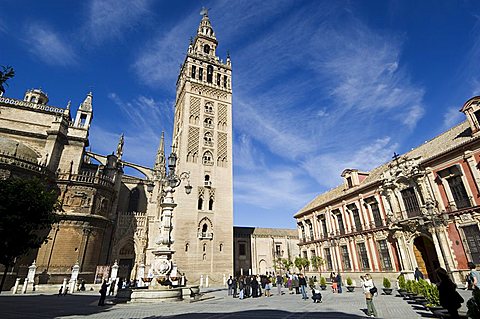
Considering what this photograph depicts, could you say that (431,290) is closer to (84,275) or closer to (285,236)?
(84,275)

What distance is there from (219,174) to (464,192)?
25015 millimetres

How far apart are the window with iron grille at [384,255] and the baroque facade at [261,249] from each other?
1995 centimetres

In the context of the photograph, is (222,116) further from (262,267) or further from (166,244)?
(166,244)

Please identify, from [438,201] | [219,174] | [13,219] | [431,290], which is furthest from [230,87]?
[431,290]

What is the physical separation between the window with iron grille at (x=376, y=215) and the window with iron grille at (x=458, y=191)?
623 centimetres

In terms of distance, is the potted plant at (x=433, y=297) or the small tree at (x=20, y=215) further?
the small tree at (x=20, y=215)

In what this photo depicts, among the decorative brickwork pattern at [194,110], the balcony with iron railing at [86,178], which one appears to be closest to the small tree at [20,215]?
the balcony with iron railing at [86,178]

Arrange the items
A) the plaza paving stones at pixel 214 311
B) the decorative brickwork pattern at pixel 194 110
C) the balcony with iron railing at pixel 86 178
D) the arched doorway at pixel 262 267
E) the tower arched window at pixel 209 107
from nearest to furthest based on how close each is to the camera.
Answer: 1. the plaza paving stones at pixel 214 311
2. the balcony with iron railing at pixel 86 178
3. the decorative brickwork pattern at pixel 194 110
4. the tower arched window at pixel 209 107
5. the arched doorway at pixel 262 267

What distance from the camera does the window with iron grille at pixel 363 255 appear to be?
23.4 metres

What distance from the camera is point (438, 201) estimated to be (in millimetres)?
18531

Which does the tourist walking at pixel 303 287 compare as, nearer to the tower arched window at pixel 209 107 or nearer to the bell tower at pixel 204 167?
the bell tower at pixel 204 167

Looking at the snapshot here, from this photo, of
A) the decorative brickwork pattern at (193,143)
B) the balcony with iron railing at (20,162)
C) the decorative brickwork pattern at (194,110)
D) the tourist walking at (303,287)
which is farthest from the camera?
the decorative brickwork pattern at (194,110)

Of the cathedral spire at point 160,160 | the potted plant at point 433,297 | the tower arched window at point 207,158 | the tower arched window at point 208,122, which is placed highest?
the tower arched window at point 208,122

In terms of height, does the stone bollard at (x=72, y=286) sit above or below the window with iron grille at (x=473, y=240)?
below
